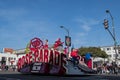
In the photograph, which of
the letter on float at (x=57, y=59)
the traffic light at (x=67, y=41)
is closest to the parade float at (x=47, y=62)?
the letter on float at (x=57, y=59)

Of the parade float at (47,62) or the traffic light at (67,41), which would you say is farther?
the traffic light at (67,41)

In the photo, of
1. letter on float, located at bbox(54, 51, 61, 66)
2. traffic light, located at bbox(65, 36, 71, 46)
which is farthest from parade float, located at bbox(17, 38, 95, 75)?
traffic light, located at bbox(65, 36, 71, 46)

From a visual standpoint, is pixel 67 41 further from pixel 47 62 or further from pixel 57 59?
pixel 57 59

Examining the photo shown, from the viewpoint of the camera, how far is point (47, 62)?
2947cm

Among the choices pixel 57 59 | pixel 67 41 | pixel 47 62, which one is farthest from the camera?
pixel 67 41

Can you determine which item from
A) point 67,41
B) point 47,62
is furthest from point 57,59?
point 67,41

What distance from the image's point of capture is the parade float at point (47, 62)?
1107 inches

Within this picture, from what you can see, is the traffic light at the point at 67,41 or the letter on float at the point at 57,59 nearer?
the letter on float at the point at 57,59

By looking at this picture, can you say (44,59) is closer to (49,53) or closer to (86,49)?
(49,53)

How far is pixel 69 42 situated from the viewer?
47.8 metres

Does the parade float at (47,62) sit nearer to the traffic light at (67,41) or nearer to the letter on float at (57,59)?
the letter on float at (57,59)

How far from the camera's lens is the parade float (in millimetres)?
28125

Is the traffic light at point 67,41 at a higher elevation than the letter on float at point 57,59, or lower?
higher

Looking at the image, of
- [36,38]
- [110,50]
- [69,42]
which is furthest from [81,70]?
[110,50]
